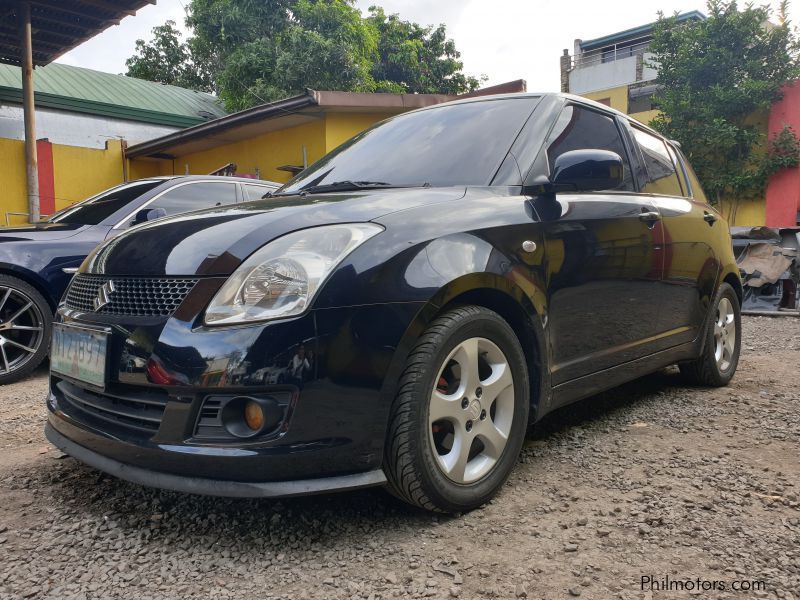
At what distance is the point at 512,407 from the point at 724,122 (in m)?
18.0

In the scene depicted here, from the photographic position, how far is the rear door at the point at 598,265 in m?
2.55

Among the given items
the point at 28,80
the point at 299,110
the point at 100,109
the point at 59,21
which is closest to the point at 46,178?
the point at 100,109

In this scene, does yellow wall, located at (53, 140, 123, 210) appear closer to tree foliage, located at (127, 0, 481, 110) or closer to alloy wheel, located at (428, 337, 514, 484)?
tree foliage, located at (127, 0, 481, 110)

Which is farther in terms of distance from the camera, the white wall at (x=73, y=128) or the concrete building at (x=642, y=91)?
the concrete building at (x=642, y=91)

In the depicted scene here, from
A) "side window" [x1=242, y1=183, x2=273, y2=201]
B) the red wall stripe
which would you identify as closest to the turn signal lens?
"side window" [x1=242, y1=183, x2=273, y2=201]

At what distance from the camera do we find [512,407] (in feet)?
7.54

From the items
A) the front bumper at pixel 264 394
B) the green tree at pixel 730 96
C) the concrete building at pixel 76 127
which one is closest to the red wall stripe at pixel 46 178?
the concrete building at pixel 76 127

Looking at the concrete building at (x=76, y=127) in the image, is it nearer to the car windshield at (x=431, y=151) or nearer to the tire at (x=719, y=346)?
the car windshield at (x=431, y=151)

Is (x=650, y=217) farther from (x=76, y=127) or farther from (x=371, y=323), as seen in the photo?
(x=76, y=127)

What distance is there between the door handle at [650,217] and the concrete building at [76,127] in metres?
12.1

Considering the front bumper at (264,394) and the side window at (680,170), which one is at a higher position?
the side window at (680,170)

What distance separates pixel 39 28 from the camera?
11.1 m

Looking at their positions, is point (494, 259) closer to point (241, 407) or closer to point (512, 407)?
point (512, 407)

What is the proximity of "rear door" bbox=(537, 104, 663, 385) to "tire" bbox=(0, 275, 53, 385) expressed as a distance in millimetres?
3560
